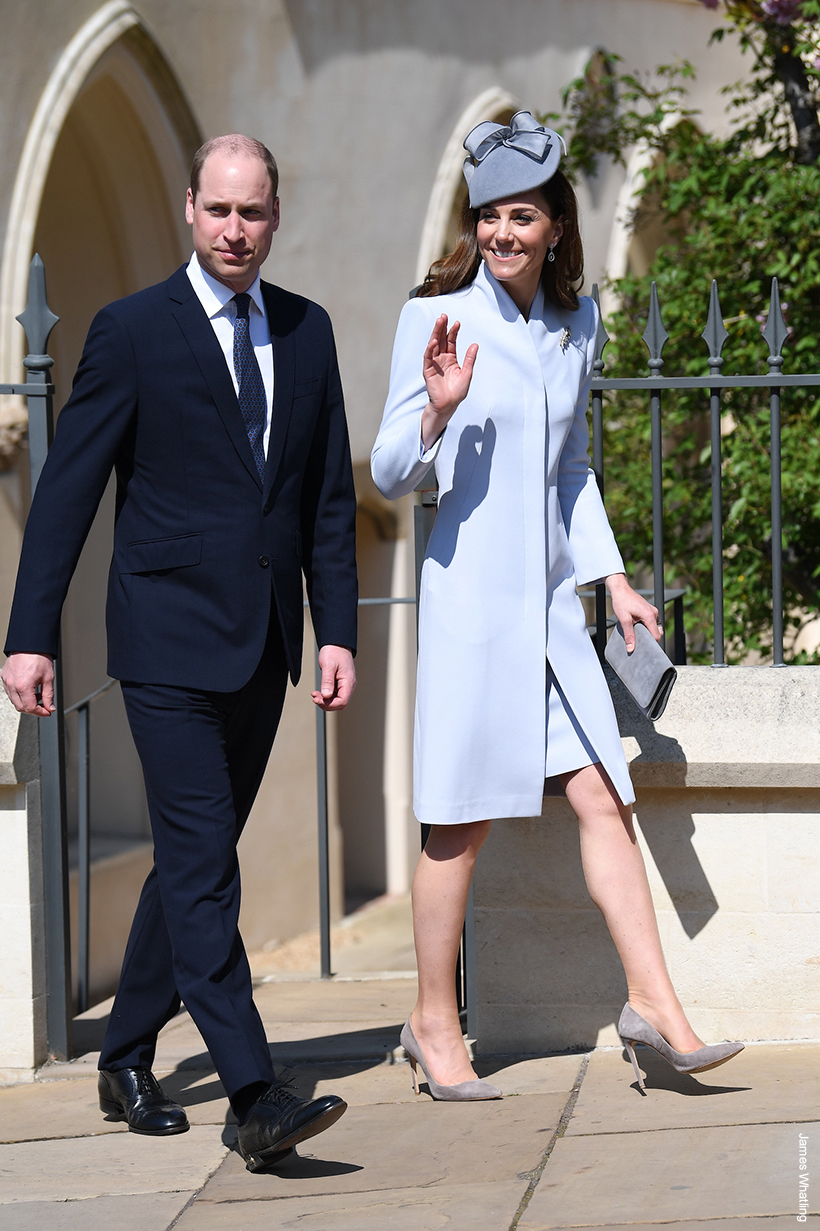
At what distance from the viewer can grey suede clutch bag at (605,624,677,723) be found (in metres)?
2.90

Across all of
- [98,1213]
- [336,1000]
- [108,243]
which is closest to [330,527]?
[98,1213]

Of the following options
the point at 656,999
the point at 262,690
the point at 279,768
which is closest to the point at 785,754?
the point at 656,999

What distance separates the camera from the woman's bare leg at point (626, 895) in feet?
9.39

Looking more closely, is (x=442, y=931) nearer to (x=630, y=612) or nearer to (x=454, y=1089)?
(x=454, y=1089)

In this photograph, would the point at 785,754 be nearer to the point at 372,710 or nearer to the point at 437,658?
the point at 437,658

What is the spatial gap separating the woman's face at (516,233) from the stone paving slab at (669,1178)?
1.57 meters

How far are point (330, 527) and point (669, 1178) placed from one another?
4.28 feet

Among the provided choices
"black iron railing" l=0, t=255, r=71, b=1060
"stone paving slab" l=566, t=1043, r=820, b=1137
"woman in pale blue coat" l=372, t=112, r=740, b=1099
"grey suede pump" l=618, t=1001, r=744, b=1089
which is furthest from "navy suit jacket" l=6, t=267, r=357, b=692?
"stone paving slab" l=566, t=1043, r=820, b=1137

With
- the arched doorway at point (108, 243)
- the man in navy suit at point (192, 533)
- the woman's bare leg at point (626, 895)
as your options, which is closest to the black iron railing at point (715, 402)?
the woman's bare leg at point (626, 895)

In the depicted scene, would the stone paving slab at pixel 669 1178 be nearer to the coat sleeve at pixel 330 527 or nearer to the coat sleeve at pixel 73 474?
the coat sleeve at pixel 330 527

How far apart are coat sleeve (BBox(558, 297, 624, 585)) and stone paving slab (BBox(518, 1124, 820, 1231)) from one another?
1.04 metres

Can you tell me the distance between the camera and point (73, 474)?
2.79 metres

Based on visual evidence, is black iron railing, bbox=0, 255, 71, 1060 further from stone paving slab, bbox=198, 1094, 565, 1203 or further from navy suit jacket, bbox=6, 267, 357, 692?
stone paving slab, bbox=198, 1094, 565, 1203

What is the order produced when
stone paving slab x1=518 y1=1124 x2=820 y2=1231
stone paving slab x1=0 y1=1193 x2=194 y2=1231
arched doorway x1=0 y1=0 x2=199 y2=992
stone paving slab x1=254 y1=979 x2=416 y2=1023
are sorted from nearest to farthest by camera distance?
stone paving slab x1=518 y1=1124 x2=820 y2=1231 → stone paving slab x1=0 y1=1193 x2=194 y2=1231 → stone paving slab x1=254 y1=979 x2=416 y2=1023 → arched doorway x1=0 y1=0 x2=199 y2=992
